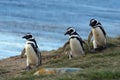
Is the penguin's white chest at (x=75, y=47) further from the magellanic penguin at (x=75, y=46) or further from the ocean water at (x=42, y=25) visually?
the ocean water at (x=42, y=25)

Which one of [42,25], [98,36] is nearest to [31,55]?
→ [98,36]

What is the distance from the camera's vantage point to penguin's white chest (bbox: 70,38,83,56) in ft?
61.8

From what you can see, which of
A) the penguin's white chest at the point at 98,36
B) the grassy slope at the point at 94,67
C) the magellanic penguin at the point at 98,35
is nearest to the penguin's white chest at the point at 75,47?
the grassy slope at the point at 94,67

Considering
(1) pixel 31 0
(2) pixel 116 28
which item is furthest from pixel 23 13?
(1) pixel 31 0

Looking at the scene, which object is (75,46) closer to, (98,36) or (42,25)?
(98,36)

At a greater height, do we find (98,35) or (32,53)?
(98,35)

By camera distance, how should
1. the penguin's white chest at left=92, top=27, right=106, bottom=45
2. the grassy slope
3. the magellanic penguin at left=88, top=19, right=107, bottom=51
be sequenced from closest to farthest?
the grassy slope, the magellanic penguin at left=88, top=19, right=107, bottom=51, the penguin's white chest at left=92, top=27, right=106, bottom=45

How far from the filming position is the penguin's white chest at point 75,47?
18.8 meters

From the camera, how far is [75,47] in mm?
18969

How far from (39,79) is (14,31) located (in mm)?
24325

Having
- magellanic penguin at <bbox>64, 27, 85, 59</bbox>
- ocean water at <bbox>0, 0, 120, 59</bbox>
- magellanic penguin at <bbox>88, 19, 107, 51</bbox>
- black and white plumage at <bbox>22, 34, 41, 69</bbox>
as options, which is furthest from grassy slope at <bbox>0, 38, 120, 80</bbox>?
ocean water at <bbox>0, 0, 120, 59</bbox>

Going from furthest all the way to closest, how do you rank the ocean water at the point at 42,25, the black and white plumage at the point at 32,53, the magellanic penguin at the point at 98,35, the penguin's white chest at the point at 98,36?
the ocean water at the point at 42,25, the penguin's white chest at the point at 98,36, the magellanic penguin at the point at 98,35, the black and white plumage at the point at 32,53

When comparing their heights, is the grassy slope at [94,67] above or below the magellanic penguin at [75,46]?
below

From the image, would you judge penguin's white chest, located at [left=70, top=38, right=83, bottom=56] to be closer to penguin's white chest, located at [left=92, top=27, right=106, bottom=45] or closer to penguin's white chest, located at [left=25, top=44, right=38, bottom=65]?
penguin's white chest, located at [left=92, top=27, right=106, bottom=45]
